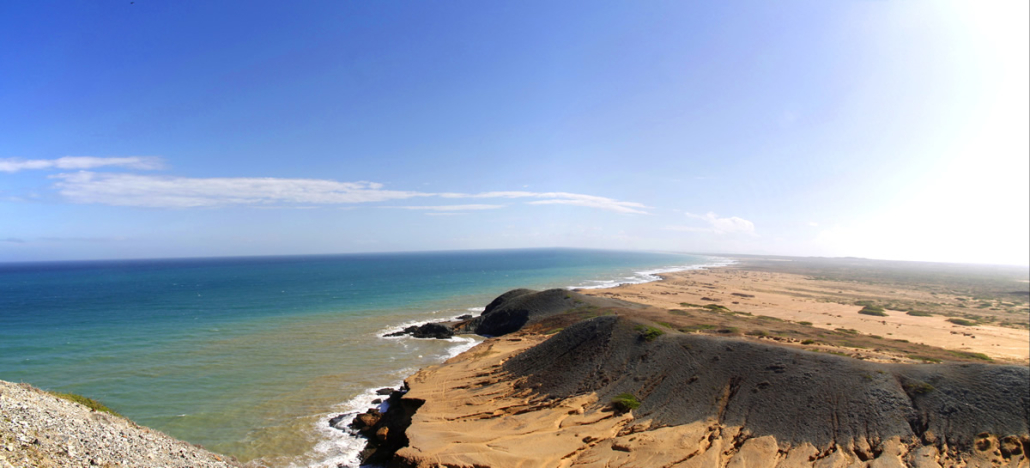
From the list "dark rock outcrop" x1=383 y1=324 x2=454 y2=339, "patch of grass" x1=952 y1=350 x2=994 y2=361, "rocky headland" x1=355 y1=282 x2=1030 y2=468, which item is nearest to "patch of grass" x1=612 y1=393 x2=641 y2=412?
"rocky headland" x1=355 y1=282 x2=1030 y2=468

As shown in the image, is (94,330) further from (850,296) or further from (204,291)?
(850,296)

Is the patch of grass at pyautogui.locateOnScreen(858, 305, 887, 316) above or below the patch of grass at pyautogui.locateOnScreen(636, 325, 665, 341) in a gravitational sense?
below

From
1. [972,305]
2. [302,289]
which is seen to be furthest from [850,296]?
[302,289]

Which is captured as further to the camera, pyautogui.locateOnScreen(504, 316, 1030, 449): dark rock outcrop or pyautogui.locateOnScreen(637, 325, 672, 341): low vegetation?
pyautogui.locateOnScreen(637, 325, 672, 341): low vegetation

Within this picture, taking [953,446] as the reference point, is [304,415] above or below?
below

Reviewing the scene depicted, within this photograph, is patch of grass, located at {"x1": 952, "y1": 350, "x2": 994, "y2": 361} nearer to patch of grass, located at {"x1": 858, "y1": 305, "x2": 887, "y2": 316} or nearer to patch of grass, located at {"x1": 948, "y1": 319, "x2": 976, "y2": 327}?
patch of grass, located at {"x1": 948, "y1": 319, "x2": 976, "y2": 327}
